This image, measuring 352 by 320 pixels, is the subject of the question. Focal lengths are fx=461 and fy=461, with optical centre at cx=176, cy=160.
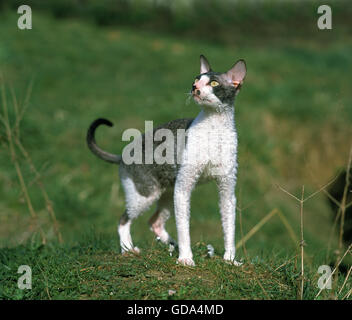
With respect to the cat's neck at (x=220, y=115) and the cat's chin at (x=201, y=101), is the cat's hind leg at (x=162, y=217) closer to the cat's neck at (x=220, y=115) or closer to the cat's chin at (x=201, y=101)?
the cat's neck at (x=220, y=115)

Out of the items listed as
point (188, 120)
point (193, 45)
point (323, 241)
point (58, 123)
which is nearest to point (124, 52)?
point (193, 45)

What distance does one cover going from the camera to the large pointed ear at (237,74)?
384cm

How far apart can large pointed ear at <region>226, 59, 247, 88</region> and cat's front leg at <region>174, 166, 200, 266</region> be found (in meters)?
0.81

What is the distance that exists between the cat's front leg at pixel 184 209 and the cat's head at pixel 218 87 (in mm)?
613

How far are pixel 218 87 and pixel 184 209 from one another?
3.50 feet

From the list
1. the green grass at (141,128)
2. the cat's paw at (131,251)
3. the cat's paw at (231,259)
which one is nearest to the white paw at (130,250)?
the cat's paw at (131,251)

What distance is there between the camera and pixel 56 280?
384 cm

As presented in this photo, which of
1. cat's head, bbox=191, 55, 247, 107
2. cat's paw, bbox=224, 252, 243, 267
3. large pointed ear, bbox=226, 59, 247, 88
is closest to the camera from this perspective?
cat's head, bbox=191, 55, 247, 107

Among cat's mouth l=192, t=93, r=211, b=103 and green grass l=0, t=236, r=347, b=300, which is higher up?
cat's mouth l=192, t=93, r=211, b=103

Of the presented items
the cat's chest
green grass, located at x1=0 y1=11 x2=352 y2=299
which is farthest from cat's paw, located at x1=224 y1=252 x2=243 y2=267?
the cat's chest

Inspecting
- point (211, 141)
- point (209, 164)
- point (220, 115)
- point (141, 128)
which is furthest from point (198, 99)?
point (141, 128)

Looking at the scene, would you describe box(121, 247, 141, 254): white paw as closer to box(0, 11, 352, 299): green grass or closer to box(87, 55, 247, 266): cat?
box(0, 11, 352, 299): green grass

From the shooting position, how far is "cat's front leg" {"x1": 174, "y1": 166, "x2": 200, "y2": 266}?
155 inches
